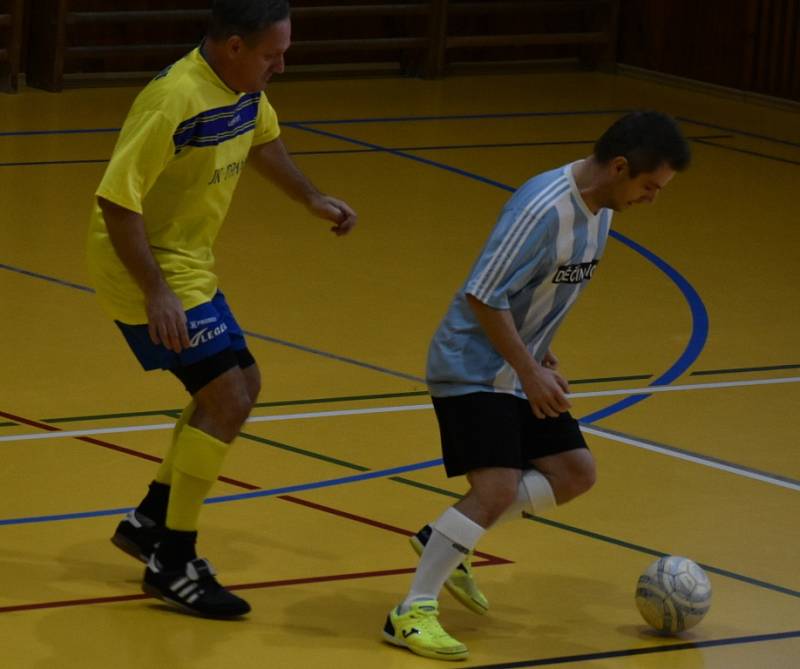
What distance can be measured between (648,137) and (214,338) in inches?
46.7

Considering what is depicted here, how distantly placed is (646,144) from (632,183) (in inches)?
4.1

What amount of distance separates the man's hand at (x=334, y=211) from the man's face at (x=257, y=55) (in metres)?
0.51

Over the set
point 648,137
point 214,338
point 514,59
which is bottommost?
point 514,59

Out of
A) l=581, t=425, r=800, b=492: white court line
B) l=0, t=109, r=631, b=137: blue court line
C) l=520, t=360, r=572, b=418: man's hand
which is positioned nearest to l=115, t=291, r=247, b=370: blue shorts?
l=520, t=360, r=572, b=418: man's hand

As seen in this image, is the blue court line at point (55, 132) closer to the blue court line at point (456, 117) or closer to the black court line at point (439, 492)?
the blue court line at point (456, 117)

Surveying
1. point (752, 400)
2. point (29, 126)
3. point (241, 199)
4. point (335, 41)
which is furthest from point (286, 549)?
point (335, 41)

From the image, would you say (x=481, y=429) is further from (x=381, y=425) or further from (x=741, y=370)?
(x=741, y=370)

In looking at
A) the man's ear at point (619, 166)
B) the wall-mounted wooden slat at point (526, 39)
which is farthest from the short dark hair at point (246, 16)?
the wall-mounted wooden slat at point (526, 39)

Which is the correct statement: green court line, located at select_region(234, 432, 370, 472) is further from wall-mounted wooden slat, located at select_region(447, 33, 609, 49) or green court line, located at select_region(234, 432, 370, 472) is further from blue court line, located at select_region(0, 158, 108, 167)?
wall-mounted wooden slat, located at select_region(447, 33, 609, 49)

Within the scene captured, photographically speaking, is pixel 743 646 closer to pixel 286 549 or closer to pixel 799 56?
pixel 286 549

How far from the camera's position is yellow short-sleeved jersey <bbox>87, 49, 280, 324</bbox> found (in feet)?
14.8

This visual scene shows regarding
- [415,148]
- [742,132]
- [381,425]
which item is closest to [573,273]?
[381,425]

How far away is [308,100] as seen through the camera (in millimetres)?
13000

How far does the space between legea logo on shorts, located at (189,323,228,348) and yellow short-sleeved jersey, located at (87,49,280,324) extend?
8cm
